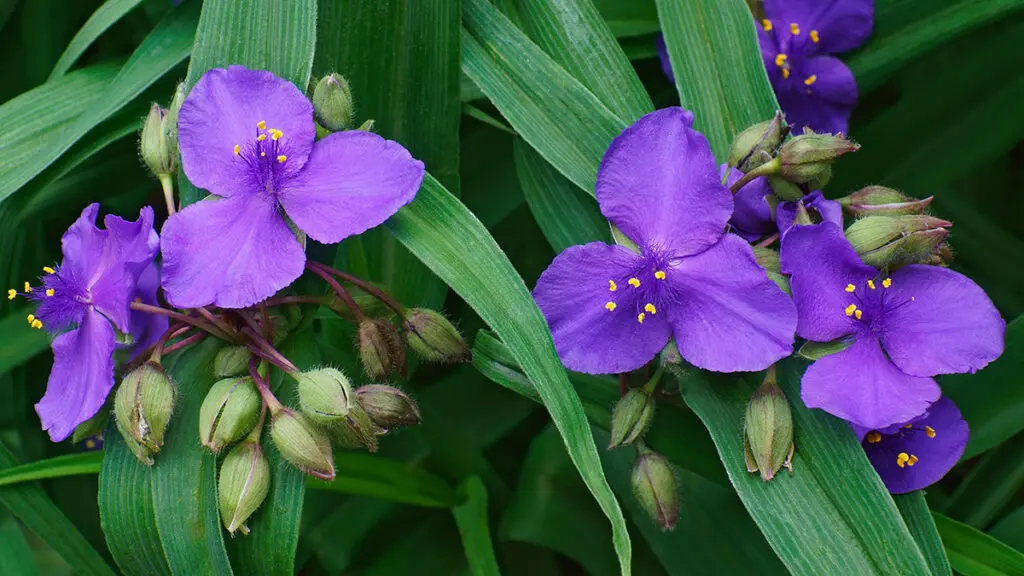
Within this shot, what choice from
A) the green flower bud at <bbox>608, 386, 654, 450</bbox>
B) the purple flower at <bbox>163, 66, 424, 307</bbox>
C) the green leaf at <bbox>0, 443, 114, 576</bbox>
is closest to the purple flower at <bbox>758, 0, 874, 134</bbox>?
the green flower bud at <bbox>608, 386, 654, 450</bbox>

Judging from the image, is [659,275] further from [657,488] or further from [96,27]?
[96,27]

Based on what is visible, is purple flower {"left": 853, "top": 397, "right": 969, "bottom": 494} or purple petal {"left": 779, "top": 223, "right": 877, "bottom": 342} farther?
purple flower {"left": 853, "top": 397, "right": 969, "bottom": 494}

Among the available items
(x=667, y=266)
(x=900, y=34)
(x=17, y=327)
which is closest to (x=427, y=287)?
(x=667, y=266)

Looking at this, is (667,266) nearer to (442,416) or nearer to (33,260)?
(442,416)

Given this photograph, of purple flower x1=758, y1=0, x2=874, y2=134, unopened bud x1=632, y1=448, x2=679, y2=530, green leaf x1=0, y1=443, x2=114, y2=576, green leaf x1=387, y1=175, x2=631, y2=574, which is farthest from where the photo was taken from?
purple flower x1=758, y1=0, x2=874, y2=134

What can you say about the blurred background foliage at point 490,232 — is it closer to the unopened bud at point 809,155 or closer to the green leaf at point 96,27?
the green leaf at point 96,27

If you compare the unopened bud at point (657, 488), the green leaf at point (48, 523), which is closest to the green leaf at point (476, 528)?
the unopened bud at point (657, 488)

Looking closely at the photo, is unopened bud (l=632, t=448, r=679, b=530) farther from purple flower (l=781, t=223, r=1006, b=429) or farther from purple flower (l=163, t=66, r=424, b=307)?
purple flower (l=163, t=66, r=424, b=307)

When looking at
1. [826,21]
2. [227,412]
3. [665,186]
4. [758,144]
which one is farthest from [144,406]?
[826,21]
